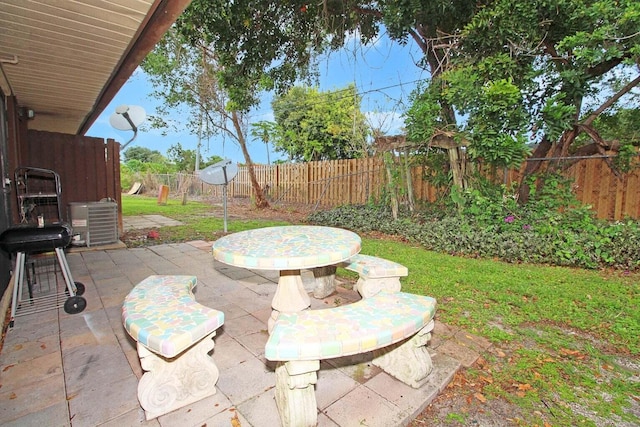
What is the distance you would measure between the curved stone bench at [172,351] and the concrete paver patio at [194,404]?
71mm

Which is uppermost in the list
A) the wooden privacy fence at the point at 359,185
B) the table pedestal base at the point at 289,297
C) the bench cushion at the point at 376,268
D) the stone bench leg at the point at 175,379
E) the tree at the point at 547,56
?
the tree at the point at 547,56

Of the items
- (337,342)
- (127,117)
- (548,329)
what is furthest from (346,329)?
(127,117)

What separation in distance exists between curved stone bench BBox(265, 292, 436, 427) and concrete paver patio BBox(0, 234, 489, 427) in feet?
0.48

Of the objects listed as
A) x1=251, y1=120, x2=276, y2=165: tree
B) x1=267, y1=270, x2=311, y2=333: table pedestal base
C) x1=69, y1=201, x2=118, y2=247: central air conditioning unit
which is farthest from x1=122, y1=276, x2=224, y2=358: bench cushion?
x1=251, y1=120, x2=276, y2=165: tree

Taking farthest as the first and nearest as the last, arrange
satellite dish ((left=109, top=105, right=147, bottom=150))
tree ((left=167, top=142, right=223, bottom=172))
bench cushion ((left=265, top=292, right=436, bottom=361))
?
tree ((left=167, top=142, right=223, bottom=172)) < satellite dish ((left=109, top=105, right=147, bottom=150)) < bench cushion ((left=265, top=292, right=436, bottom=361))

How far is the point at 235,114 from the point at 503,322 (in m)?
8.93

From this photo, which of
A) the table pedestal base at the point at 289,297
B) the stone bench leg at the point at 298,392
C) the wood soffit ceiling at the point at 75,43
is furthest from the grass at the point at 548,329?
the wood soffit ceiling at the point at 75,43

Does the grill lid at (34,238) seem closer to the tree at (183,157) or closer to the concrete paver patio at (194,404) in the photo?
the concrete paver patio at (194,404)

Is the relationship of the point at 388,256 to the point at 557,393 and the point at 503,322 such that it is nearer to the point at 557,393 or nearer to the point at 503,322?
the point at 503,322

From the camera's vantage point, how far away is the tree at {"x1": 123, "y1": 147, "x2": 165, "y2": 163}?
34.3 metres

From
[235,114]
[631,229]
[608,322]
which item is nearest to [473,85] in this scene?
[631,229]

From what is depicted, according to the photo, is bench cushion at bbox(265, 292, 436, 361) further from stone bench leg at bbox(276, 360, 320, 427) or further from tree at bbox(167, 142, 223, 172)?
tree at bbox(167, 142, 223, 172)

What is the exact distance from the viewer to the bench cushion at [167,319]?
4.26 ft

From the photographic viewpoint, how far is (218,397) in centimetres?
150
